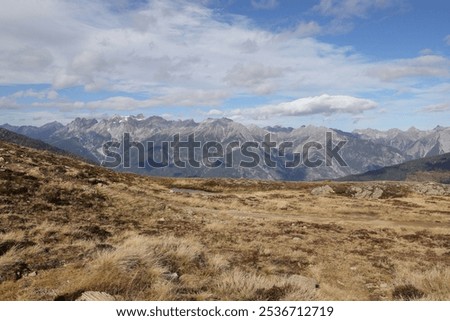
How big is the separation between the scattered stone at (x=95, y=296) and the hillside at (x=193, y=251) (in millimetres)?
65

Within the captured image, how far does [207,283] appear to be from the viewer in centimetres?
1160

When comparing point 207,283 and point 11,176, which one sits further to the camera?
point 11,176

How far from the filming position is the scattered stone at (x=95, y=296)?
8.54 m

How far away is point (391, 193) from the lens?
71.8 metres

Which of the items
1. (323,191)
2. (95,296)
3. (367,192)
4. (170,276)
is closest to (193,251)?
(170,276)

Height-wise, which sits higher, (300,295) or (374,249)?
(300,295)

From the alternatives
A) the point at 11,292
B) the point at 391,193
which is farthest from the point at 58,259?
the point at 391,193

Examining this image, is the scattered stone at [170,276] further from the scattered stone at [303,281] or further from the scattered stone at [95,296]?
the scattered stone at [303,281]

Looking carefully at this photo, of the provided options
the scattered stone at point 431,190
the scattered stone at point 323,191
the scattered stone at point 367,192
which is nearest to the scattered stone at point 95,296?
the scattered stone at point 323,191

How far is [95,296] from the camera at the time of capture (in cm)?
863

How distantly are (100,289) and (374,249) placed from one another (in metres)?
20.1

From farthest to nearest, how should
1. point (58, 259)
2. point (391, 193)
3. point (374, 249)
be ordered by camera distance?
point (391, 193) → point (374, 249) → point (58, 259)
